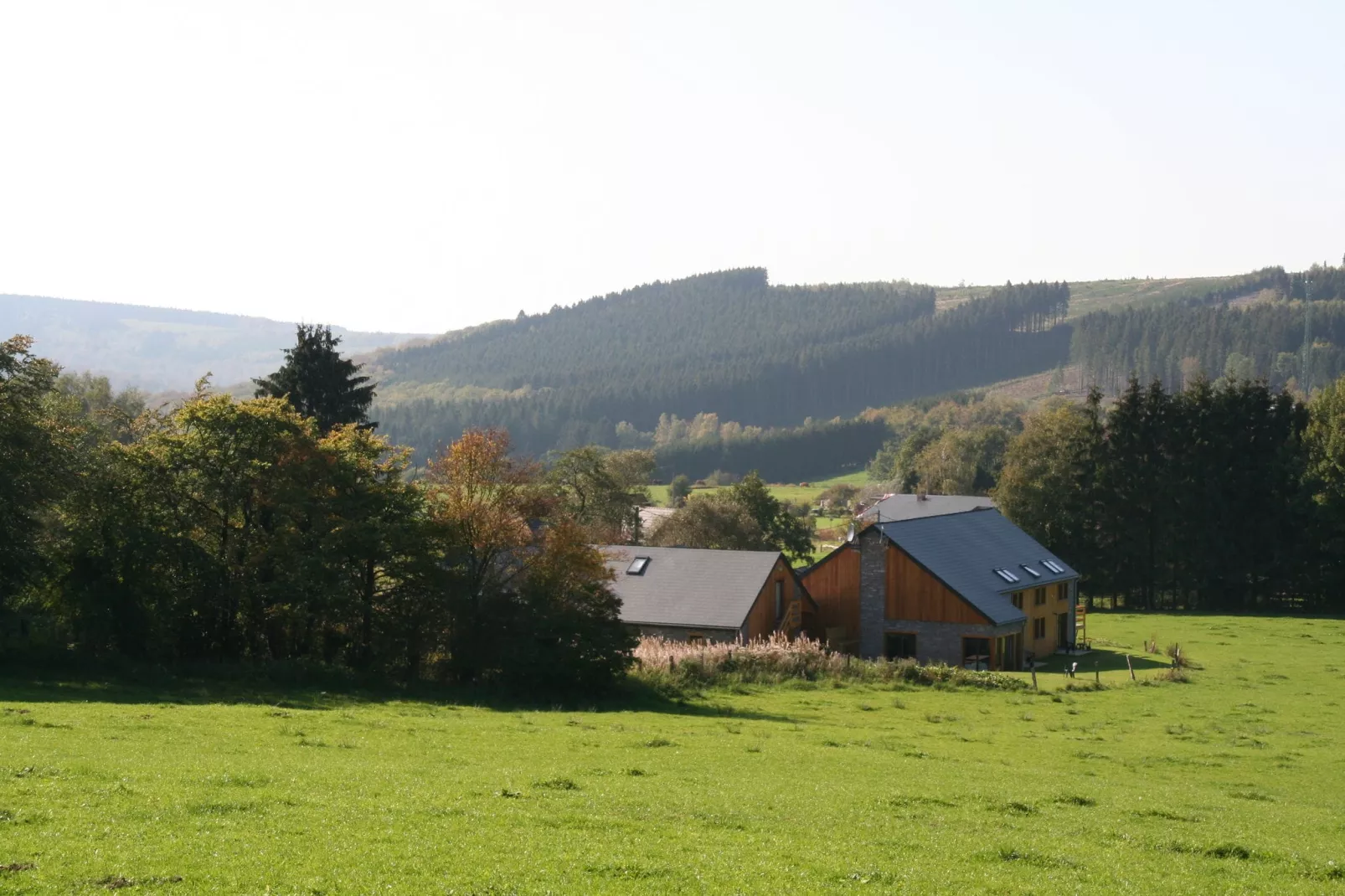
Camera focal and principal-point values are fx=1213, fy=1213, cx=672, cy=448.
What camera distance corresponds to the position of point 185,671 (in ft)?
114

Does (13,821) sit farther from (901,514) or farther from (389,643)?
(901,514)

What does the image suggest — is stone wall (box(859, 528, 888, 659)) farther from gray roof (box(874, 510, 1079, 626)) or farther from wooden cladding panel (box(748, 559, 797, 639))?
wooden cladding panel (box(748, 559, 797, 639))

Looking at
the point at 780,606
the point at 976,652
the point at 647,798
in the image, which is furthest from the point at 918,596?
the point at 647,798

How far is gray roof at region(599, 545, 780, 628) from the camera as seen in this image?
4950 cm

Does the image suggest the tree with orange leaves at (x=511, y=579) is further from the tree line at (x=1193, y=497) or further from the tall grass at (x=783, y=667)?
the tree line at (x=1193, y=497)

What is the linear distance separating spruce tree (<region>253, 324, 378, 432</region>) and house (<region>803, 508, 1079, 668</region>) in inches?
1002

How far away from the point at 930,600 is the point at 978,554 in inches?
246

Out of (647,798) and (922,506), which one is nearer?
(647,798)

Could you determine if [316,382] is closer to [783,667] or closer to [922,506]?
[783,667]

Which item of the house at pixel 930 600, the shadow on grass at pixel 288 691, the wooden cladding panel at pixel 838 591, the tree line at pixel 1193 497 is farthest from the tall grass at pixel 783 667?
the tree line at pixel 1193 497

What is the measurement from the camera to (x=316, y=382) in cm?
6166

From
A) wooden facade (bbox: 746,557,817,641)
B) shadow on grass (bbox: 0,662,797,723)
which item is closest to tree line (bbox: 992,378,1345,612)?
wooden facade (bbox: 746,557,817,641)

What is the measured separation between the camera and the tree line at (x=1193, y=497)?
252 feet

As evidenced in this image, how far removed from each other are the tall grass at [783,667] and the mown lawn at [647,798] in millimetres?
5761
